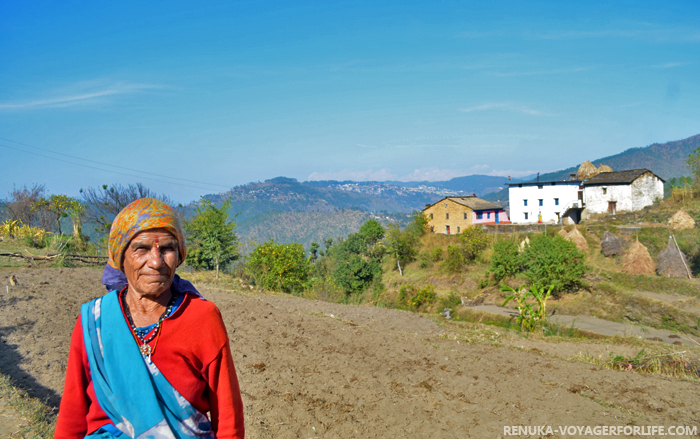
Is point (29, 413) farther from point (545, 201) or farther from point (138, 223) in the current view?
point (545, 201)

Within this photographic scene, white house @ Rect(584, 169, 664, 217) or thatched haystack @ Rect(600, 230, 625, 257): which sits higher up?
white house @ Rect(584, 169, 664, 217)

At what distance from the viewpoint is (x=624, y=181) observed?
3328cm

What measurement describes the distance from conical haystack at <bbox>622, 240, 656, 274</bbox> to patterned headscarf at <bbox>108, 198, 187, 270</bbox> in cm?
2073

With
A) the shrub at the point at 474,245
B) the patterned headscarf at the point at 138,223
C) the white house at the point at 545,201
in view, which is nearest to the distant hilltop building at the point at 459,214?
the white house at the point at 545,201

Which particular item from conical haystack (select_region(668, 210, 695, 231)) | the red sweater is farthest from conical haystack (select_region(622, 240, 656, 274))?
the red sweater

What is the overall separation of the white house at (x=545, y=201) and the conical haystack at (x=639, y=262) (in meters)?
18.5

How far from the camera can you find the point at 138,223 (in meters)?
1.72

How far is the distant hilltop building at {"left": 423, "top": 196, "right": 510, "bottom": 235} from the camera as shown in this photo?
38.4m

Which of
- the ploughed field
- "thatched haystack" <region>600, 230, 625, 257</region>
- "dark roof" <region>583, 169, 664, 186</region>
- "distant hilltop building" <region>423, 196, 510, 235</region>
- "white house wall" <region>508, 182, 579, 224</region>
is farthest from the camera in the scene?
"distant hilltop building" <region>423, 196, 510, 235</region>

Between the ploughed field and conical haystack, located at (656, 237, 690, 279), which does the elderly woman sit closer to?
the ploughed field

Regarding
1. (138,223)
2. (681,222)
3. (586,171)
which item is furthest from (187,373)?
(586,171)

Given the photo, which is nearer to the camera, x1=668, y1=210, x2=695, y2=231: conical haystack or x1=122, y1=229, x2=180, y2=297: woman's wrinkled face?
x1=122, y1=229, x2=180, y2=297: woman's wrinkled face

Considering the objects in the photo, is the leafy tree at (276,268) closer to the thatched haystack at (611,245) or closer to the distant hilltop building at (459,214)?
the thatched haystack at (611,245)

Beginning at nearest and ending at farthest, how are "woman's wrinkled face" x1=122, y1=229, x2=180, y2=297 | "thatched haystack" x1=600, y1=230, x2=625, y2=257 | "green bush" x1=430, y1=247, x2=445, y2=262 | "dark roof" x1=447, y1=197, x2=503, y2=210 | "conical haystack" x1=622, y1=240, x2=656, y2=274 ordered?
1. "woman's wrinkled face" x1=122, y1=229, x2=180, y2=297
2. "conical haystack" x1=622, y1=240, x2=656, y2=274
3. "thatched haystack" x1=600, y1=230, x2=625, y2=257
4. "green bush" x1=430, y1=247, x2=445, y2=262
5. "dark roof" x1=447, y1=197, x2=503, y2=210
